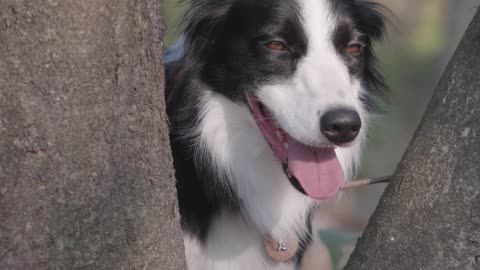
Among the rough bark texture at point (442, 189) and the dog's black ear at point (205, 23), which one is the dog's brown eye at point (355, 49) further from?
the rough bark texture at point (442, 189)

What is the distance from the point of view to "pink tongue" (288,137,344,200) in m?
2.27

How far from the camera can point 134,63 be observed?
150 centimetres

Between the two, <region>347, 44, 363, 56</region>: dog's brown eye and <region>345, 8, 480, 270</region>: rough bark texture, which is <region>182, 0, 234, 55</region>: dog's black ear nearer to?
<region>347, 44, 363, 56</region>: dog's brown eye

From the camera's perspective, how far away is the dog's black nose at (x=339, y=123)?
2.08 metres

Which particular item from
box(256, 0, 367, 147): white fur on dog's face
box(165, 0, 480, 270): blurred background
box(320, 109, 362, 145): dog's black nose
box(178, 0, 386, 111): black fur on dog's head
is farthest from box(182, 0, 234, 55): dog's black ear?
box(165, 0, 480, 270): blurred background

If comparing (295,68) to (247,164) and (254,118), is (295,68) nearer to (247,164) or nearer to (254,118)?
(254,118)

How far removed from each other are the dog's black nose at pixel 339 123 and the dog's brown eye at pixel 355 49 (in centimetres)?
38

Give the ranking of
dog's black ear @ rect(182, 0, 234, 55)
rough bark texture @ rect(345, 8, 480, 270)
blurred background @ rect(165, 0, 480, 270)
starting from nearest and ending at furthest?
rough bark texture @ rect(345, 8, 480, 270)
dog's black ear @ rect(182, 0, 234, 55)
blurred background @ rect(165, 0, 480, 270)

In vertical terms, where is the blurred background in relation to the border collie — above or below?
below

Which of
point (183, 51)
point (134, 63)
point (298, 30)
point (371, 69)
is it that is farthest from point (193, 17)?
point (134, 63)

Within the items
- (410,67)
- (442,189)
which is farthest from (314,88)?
(410,67)

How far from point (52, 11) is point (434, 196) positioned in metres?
0.89

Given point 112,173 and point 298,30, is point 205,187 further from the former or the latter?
point 112,173

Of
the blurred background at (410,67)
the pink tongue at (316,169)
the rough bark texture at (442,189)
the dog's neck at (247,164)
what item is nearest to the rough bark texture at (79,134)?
the rough bark texture at (442,189)
